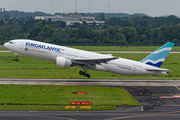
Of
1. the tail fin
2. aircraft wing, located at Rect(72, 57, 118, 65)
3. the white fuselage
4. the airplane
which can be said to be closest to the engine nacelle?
the airplane

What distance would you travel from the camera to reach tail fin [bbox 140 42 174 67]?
144 ft

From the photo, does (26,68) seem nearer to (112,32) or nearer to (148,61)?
(148,61)

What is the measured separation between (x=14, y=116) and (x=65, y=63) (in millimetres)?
18329

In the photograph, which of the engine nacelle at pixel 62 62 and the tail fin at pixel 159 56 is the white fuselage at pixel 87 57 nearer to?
the tail fin at pixel 159 56

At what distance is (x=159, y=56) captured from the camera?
4447 centimetres

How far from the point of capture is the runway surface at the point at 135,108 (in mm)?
26891

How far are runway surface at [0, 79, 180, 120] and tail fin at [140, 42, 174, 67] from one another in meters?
3.76

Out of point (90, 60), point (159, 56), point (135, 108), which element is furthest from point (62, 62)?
point (135, 108)

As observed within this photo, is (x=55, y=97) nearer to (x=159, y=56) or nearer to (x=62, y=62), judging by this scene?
(x=62, y=62)

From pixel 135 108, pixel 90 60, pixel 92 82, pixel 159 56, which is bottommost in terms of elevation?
pixel 92 82

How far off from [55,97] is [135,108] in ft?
35.2

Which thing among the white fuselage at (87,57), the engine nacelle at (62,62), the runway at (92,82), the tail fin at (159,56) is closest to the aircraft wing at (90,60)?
the white fuselage at (87,57)

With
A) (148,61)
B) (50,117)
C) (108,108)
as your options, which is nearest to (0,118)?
(50,117)

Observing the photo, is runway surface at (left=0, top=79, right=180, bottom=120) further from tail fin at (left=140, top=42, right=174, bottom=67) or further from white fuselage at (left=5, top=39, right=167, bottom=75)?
tail fin at (left=140, top=42, right=174, bottom=67)
